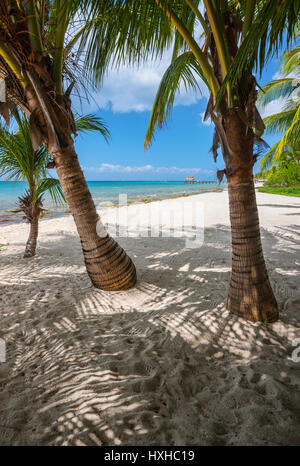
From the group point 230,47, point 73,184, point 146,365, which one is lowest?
point 146,365

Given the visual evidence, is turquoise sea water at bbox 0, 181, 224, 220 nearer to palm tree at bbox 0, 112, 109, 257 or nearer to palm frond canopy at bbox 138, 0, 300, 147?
palm tree at bbox 0, 112, 109, 257

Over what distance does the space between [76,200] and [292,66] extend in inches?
386

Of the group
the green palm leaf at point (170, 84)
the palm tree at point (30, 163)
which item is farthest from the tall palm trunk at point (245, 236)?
the palm tree at point (30, 163)

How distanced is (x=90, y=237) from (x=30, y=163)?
2.69m

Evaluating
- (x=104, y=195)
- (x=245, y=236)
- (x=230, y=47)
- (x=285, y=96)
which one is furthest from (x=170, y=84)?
(x=104, y=195)

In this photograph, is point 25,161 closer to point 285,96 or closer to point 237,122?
point 237,122

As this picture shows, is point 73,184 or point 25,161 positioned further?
point 25,161

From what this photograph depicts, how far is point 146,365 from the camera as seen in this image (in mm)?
1571

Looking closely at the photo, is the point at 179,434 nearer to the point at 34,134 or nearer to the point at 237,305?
Answer: the point at 237,305

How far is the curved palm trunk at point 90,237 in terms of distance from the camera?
240 centimetres

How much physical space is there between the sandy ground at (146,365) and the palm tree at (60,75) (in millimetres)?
615

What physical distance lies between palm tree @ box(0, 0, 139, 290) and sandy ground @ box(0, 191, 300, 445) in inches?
24.2

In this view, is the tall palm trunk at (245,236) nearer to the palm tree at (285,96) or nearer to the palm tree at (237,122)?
the palm tree at (237,122)

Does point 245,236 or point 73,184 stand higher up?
point 73,184
